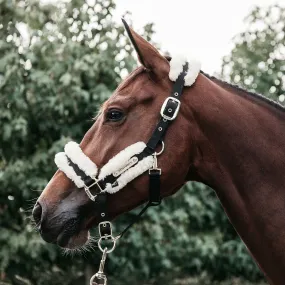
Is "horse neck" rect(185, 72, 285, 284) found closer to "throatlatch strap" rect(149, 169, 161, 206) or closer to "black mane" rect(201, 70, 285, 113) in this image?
"black mane" rect(201, 70, 285, 113)

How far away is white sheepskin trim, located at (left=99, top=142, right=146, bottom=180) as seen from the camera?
2.74 meters

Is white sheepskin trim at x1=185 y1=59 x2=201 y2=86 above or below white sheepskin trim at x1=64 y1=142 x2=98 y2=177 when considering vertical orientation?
above

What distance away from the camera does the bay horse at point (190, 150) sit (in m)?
2.69

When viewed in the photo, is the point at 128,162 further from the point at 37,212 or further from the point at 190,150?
the point at 37,212

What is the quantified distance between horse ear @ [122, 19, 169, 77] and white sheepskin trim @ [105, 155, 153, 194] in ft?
1.52

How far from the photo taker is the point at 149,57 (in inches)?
112

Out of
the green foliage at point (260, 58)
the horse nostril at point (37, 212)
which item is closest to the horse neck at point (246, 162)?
the horse nostril at point (37, 212)

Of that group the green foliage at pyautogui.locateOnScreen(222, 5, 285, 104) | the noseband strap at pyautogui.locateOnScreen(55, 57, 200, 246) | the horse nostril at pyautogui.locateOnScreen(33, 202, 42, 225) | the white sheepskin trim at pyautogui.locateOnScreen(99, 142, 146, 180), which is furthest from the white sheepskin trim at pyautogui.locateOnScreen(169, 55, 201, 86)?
the green foliage at pyautogui.locateOnScreen(222, 5, 285, 104)

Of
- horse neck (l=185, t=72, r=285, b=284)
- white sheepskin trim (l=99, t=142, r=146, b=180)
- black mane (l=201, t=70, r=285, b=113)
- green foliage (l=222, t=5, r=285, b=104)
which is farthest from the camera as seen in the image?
green foliage (l=222, t=5, r=285, b=104)

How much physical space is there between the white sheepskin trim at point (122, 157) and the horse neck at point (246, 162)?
288 millimetres

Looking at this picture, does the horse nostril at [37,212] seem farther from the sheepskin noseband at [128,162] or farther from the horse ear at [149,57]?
the horse ear at [149,57]

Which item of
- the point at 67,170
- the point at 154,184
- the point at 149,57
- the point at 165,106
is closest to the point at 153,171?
the point at 154,184

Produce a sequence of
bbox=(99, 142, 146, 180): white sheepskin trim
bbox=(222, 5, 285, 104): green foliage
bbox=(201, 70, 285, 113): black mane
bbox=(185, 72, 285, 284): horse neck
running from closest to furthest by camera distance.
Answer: bbox=(185, 72, 285, 284): horse neck
bbox=(99, 142, 146, 180): white sheepskin trim
bbox=(201, 70, 285, 113): black mane
bbox=(222, 5, 285, 104): green foliage

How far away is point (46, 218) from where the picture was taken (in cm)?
274
